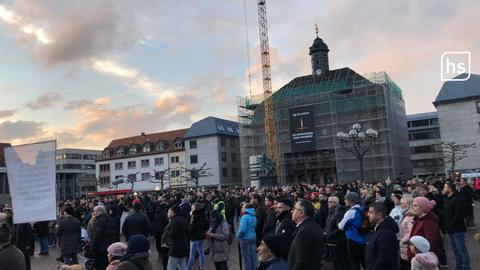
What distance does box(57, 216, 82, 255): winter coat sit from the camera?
1073 cm

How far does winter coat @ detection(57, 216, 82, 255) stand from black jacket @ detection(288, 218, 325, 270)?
7017 millimetres

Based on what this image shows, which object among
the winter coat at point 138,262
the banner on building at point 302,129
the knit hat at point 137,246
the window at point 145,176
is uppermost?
the banner on building at point 302,129

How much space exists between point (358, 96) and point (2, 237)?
56314 mm

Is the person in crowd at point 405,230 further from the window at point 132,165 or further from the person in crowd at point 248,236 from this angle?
the window at point 132,165

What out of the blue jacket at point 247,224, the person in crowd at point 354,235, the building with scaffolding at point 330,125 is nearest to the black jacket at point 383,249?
the person in crowd at point 354,235

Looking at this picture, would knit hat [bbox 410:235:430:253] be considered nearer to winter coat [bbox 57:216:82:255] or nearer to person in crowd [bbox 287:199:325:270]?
person in crowd [bbox 287:199:325:270]

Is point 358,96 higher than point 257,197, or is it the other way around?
point 358,96

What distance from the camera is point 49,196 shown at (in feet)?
24.7

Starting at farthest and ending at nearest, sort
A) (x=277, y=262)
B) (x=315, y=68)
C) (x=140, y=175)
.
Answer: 1. (x=140, y=175)
2. (x=315, y=68)
3. (x=277, y=262)

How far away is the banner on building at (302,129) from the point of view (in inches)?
2395

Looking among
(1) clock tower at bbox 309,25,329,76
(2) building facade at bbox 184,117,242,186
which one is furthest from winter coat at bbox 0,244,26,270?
(2) building facade at bbox 184,117,242,186

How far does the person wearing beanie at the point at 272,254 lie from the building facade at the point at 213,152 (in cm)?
7110

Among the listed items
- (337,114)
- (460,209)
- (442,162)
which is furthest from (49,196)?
(442,162)

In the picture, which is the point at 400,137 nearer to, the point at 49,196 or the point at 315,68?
the point at 315,68
